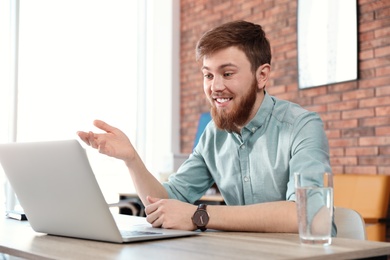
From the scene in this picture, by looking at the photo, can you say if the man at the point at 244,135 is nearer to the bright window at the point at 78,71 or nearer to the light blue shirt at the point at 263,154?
the light blue shirt at the point at 263,154

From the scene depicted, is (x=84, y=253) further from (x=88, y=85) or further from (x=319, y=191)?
(x=88, y=85)

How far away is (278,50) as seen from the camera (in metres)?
4.63

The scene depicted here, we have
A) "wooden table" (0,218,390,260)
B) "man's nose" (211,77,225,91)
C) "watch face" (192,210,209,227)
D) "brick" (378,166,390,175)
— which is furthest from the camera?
"brick" (378,166,390,175)

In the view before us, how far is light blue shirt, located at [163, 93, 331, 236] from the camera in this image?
5.36ft

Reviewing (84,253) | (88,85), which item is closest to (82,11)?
(88,85)

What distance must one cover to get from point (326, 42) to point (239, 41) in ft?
8.40

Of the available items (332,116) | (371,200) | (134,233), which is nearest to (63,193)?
(134,233)

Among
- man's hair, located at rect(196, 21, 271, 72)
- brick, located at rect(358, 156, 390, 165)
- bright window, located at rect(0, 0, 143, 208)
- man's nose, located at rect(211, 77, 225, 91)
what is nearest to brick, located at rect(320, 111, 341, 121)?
brick, located at rect(358, 156, 390, 165)

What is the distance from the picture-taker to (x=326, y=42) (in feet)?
13.7

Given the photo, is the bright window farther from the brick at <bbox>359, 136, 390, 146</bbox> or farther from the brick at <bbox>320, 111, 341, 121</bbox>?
the brick at <bbox>359, 136, 390, 146</bbox>

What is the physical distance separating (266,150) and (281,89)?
9.47 ft

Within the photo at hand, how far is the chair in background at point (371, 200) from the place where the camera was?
3.51 m

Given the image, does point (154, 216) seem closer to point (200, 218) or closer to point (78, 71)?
point (200, 218)

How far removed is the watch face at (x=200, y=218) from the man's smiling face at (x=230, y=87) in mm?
450
